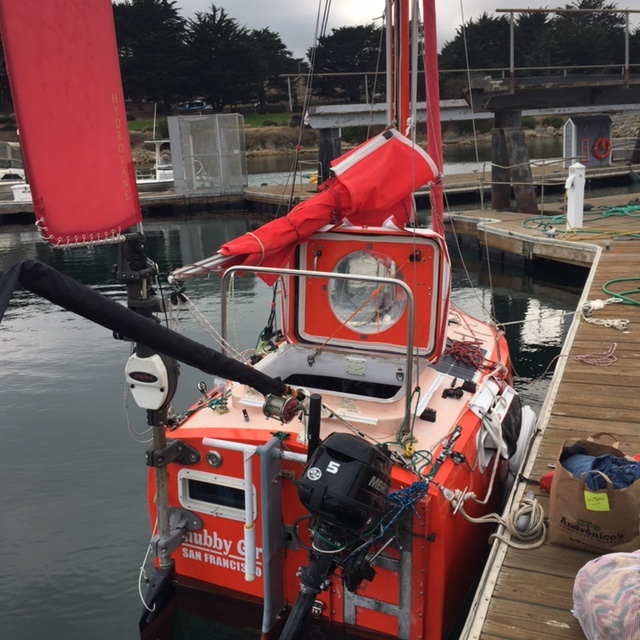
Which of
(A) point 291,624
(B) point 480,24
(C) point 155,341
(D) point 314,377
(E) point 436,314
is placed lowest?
(A) point 291,624

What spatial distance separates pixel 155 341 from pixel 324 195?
2.71 metres

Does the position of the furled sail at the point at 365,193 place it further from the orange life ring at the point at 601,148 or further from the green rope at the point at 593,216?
the orange life ring at the point at 601,148

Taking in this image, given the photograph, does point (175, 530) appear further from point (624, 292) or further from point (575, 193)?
point (575, 193)

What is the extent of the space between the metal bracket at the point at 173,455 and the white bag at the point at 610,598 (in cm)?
245

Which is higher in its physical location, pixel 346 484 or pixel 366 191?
pixel 366 191

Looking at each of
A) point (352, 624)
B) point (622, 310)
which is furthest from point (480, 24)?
point (352, 624)

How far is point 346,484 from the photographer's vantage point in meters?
3.69

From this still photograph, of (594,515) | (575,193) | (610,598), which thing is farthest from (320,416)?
(575,193)

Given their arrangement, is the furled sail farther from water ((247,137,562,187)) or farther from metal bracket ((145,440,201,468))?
water ((247,137,562,187))

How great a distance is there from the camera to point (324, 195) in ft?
18.5

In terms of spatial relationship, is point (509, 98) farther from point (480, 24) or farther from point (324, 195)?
point (480, 24)

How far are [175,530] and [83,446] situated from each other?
4.40m

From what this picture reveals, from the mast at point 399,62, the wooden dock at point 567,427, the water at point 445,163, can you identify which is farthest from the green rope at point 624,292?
the water at point 445,163

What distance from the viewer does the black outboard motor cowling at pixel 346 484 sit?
3.69 m
